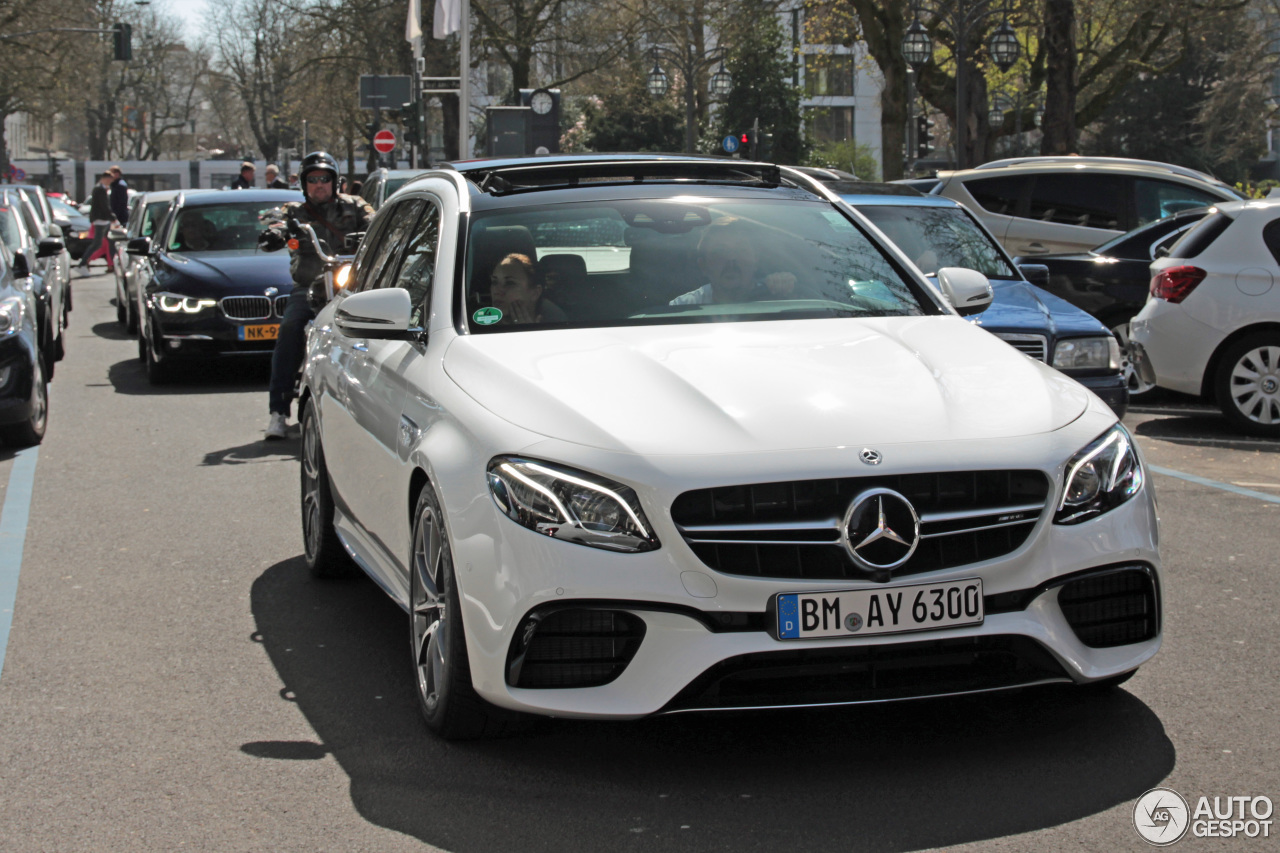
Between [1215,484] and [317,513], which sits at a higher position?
[317,513]

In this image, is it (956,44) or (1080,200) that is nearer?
(1080,200)

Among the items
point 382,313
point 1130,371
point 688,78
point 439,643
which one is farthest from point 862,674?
point 688,78

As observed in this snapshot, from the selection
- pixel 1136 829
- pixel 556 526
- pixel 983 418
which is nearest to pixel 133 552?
pixel 556 526

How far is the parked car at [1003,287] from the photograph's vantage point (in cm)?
952

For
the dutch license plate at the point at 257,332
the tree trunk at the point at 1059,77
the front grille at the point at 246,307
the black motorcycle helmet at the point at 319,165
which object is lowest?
the dutch license plate at the point at 257,332

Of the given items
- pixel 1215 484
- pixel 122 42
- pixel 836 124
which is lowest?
pixel 1215 484

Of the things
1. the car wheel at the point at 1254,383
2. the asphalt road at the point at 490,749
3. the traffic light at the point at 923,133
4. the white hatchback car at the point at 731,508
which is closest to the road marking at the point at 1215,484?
the car wheel at the point at 1254,383

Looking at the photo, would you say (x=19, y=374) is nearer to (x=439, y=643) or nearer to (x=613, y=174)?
(x=613, y=174)

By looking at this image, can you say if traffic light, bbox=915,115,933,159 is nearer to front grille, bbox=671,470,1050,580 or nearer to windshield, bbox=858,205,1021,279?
windshield, bbox=858,205,1021,279

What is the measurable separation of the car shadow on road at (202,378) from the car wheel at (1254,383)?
7.66m

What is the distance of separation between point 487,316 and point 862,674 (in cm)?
169

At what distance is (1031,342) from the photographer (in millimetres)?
9516

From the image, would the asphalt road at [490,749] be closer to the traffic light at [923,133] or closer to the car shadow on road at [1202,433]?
the car shadow on road at [1202,433]

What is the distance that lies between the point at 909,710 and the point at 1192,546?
9.69 feet
